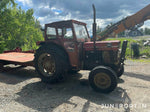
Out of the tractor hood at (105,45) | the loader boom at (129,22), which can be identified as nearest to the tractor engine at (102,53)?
the tractor hood at (105,45)

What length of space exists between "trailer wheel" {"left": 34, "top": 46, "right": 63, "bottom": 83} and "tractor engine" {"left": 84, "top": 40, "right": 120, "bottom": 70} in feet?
3.31

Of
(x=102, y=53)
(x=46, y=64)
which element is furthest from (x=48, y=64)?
(x=102, y=53)

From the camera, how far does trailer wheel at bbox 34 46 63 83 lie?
4800 millimetres

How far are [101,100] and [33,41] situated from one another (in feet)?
53.0

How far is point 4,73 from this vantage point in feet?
21.7

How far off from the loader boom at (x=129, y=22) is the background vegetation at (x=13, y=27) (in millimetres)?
9720

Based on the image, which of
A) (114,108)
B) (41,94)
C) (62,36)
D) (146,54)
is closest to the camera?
(114,108)

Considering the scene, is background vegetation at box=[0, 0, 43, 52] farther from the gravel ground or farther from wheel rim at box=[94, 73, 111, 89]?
wheel rim at box=[94, 73, 111, 89]

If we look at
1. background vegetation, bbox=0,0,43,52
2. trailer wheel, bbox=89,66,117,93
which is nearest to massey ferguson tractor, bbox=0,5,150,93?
trailer wheel, bbox=89,66,117,93

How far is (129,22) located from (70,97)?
15.9 ft

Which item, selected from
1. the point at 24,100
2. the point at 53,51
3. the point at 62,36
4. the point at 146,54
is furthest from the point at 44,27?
the point at 146,54

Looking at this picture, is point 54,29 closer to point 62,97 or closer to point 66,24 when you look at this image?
point 66,24

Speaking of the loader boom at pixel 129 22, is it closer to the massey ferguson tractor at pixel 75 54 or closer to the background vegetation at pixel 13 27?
the massey ferguson tractor at pixel 75 54

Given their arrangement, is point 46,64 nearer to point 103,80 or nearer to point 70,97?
point 70,97
